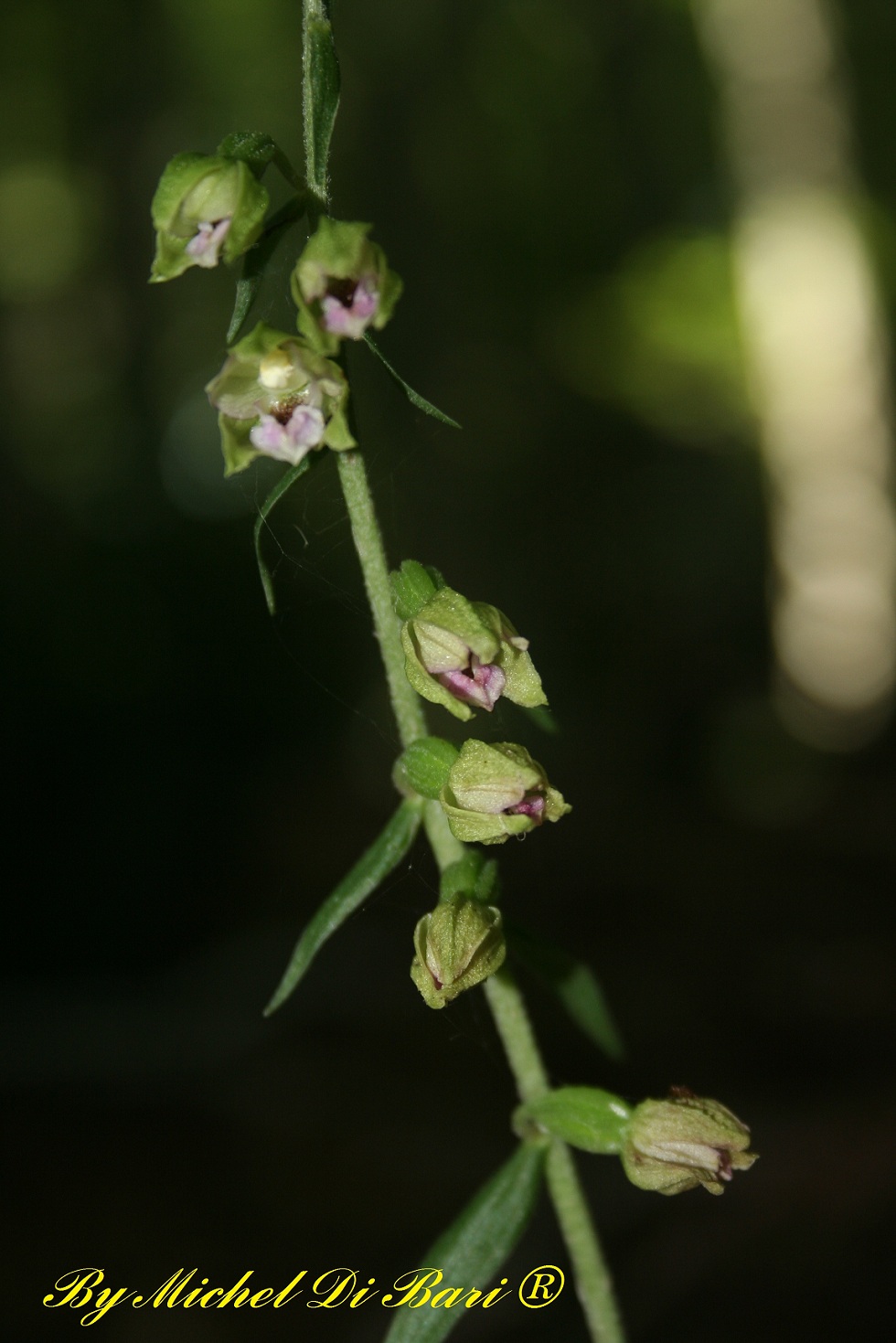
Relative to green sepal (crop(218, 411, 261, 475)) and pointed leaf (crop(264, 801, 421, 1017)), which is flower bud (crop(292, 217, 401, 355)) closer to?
green sepal (crop(218, 411, 261, 475))

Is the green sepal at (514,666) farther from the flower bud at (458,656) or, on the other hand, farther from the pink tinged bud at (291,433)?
the pink tinged bud at (291,433)

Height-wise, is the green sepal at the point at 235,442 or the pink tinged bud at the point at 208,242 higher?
the pink tinged bud at the point at 208,242

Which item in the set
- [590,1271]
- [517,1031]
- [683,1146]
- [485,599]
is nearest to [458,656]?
[517,1031]

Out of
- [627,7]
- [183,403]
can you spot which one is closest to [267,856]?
[183,403]

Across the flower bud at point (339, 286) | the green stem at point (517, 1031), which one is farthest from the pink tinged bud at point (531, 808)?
the flower bud at point (339, 286)

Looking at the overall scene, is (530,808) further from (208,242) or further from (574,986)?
(208,242)

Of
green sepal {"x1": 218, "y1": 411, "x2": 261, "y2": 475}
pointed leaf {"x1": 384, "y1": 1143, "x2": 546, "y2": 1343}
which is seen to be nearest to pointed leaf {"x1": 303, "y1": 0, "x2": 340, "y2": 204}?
green sepal {"x1": 218, "y1": 411, "x2": 261, "y2": 475}
